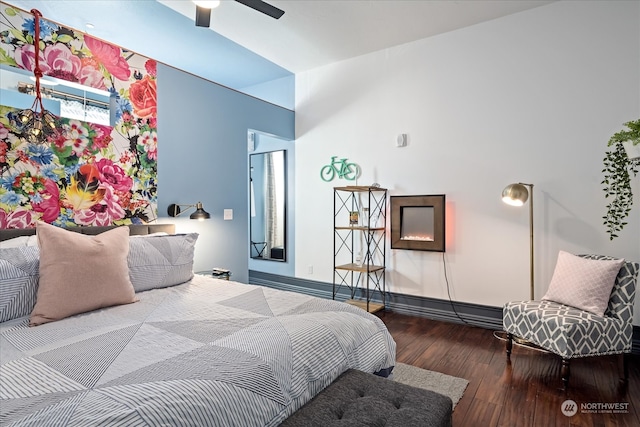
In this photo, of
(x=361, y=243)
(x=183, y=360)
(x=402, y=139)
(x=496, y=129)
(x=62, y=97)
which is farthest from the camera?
(x=361, y=243)

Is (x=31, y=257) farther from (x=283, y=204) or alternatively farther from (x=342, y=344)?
(x=283, y=204)

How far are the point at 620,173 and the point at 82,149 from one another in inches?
161

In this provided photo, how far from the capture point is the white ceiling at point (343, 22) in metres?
3.20

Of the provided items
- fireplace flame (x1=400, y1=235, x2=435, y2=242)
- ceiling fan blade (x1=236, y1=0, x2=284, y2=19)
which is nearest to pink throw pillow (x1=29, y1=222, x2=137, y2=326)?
ceiling fan blade (x1=236, y1=0, x2=284, y2=19)

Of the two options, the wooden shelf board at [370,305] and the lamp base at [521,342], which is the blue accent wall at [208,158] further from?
the lamp base at [521,342]

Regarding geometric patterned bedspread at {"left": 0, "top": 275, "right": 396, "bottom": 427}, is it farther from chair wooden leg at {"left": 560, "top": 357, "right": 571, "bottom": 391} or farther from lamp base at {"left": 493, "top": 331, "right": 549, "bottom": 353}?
lamp base at {"left": 493, "top": 331, "right": 549, "bottom": 353}

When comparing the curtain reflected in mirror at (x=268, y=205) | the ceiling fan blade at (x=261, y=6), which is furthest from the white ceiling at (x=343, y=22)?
the curtain reflected in mirror at (x=268, y=205)

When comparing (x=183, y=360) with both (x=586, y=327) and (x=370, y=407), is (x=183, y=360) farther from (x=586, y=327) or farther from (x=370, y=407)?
(x=586, y=327)

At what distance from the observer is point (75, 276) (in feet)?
5.65

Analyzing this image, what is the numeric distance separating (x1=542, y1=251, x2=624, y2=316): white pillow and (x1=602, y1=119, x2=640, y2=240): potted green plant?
14.6 inches

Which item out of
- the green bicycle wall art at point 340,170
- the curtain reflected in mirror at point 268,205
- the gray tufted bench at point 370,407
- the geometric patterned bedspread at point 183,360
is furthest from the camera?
the curtain reflected in mirror at point 268,205

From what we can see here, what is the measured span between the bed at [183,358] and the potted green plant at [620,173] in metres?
2.22

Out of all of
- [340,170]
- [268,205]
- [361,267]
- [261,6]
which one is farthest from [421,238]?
[261,6]

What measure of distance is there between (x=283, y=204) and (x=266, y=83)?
183 cm
